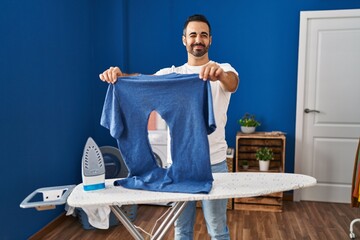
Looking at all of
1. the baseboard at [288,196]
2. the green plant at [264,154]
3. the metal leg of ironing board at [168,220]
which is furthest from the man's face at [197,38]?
the baseboard at [288,196]

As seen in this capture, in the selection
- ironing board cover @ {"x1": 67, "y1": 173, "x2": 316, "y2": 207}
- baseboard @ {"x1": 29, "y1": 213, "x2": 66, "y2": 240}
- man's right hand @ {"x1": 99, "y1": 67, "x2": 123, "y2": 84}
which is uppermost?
man's right hand @ {"x1": 99, "y1": 67, "x2": 123, "y2": 84}

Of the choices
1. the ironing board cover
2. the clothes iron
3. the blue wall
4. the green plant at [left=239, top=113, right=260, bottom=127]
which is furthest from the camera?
the green plant at [left=239, top=113, right=260, bottom=127]

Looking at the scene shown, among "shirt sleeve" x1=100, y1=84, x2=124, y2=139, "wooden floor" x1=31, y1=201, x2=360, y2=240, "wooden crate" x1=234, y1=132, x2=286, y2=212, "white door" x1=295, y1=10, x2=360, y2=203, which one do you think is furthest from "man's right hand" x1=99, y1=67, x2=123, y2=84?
"white door" x1=295, y1=10, x2=360, y2=203

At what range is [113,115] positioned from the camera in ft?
4.37

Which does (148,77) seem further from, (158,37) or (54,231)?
(158,37)

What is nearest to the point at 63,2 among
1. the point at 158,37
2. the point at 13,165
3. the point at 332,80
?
the point at 158,37

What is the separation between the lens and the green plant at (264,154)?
3293mm

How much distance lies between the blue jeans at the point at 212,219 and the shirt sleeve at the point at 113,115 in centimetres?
51

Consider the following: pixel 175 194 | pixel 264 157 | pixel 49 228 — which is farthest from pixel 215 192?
pixel 264 157

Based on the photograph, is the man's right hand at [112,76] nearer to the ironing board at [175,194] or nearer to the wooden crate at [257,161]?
the ironing board at [175,194]

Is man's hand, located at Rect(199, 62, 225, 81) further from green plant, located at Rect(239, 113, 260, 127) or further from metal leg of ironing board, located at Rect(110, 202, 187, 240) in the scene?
green plant, located at Rect(239, 113, 260, 127)

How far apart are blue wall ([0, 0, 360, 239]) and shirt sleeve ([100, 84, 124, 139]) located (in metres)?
1.32

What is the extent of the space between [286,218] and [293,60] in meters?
1.62

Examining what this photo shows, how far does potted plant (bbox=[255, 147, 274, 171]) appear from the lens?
3.29 meters
